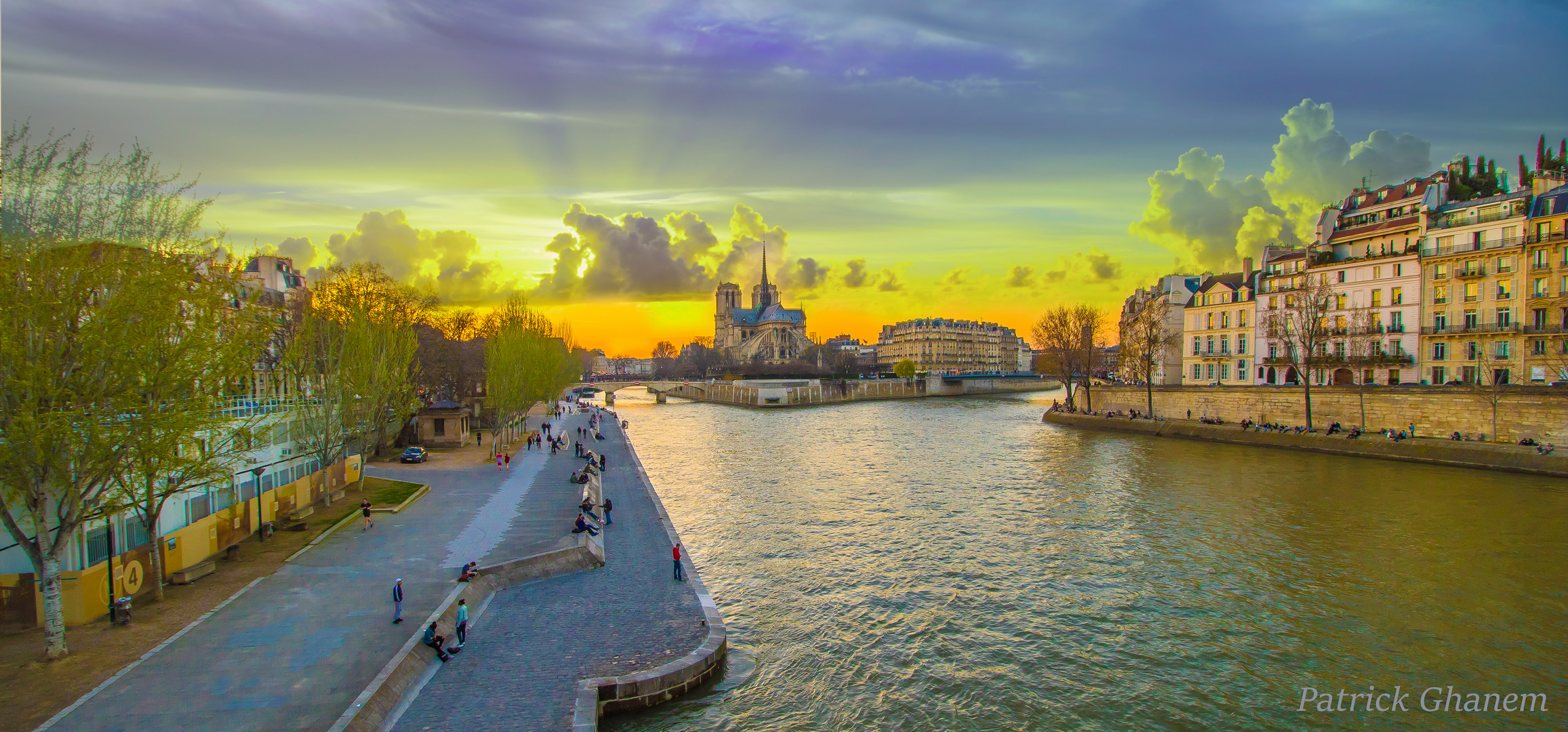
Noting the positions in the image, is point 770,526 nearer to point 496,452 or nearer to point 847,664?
point 847,664

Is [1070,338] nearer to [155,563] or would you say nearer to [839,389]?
[839,389]

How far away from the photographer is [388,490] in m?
26.5

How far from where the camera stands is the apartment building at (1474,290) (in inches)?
1535

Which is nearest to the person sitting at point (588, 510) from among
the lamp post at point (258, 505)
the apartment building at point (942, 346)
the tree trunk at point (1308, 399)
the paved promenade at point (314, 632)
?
the paved promenade at point (314, 632)

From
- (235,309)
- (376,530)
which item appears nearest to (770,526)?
(376,530)

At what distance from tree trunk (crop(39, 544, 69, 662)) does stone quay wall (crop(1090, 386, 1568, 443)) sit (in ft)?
166

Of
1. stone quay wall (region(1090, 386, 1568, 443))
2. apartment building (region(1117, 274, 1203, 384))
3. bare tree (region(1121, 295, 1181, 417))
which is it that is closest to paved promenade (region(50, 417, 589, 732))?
stone quay wall (region(1090, 386, 1568, 443))

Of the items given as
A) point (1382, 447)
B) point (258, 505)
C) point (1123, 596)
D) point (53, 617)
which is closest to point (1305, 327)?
point (1382, 447)

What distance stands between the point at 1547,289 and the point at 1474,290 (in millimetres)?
3350

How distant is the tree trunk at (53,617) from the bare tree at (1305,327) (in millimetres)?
51140

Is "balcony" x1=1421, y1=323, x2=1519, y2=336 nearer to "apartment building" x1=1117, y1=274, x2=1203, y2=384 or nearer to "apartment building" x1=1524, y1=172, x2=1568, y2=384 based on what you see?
"apartment building" x1=1524, y1=172, x2=1568, y2=384

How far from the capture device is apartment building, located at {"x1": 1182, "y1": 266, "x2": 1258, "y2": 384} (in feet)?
176

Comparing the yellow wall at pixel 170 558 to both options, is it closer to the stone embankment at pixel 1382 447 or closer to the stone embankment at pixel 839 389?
the stone embankment at pixel 1382 447

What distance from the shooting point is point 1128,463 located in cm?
3956
